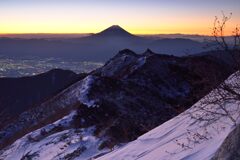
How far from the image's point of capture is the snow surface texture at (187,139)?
10609mm

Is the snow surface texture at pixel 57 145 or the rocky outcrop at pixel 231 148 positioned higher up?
the rocky outcrop at pixel 231 148

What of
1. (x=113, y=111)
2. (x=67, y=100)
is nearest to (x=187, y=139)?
(x=113, y=111)

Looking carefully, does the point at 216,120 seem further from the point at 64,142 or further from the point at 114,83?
the point at 114,83

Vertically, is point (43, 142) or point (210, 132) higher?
point (210, 132)

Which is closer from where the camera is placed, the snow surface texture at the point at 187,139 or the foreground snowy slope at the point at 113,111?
the snow surface texture at the point at 187,139

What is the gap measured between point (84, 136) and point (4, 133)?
146 ft

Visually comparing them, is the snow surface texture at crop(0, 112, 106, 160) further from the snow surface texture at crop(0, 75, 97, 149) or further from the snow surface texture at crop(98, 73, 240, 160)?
the snow surface texture at crop(98, 73, 240, 160)

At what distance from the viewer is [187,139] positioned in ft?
39.6

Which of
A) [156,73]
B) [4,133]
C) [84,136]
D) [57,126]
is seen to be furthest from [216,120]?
[4,133]

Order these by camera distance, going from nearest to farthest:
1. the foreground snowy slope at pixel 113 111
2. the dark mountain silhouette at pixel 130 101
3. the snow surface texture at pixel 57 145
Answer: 1. the snow surface texture at pixel 57 145
2. the foreground snowy slope at pixel 113 111
3. the dark mountain silhouette at pixel 130 101

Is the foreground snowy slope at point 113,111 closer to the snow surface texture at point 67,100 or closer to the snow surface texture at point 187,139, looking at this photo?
the snow surface texture at point 67,100

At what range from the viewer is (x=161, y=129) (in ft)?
50.3

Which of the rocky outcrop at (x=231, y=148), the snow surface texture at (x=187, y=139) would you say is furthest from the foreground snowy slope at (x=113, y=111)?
the rocky outcrop at (x=231, y=148)

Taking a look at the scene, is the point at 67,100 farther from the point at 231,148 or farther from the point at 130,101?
the point at 231,148
